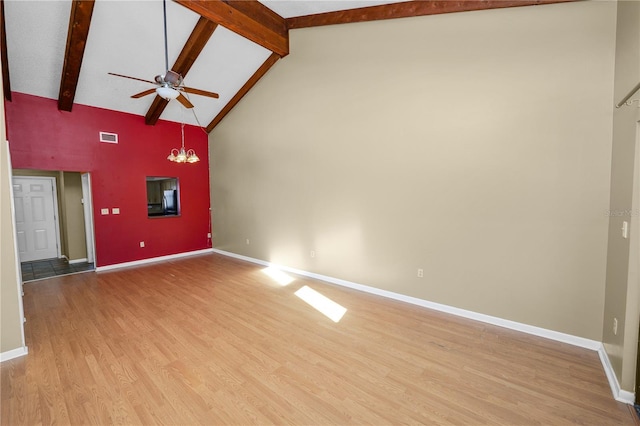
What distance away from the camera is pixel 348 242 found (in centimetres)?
437

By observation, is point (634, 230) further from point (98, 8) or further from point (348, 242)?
point (98, 8)

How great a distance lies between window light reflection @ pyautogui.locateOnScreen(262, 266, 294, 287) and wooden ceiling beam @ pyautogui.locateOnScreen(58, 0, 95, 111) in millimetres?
4455

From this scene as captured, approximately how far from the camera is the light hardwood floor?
1908 mm

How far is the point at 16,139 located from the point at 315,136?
503 cm

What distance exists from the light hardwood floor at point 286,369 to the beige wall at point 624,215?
13.0 inches

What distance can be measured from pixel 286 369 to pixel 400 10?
443 cm

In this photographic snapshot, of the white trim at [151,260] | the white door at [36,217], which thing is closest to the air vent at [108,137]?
the white door at [36,217]

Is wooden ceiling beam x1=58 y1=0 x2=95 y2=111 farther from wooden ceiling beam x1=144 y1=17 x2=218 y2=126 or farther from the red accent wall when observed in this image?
wooden ceiling beam x1=144 y1=17 x2=218 y2=126

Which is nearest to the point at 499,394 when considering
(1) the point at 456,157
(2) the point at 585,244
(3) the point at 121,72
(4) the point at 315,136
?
(2) the point at 585,244

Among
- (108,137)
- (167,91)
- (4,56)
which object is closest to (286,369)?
(167,91)

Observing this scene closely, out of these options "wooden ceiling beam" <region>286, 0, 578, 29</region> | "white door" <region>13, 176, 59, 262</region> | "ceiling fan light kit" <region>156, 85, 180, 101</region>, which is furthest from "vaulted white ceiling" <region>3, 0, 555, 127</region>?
"white door" <region>13, 176, 59, 262</region>

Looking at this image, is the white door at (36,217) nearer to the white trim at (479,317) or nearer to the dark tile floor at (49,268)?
the dark tile floor at (49,268)

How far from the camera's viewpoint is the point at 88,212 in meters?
5.74

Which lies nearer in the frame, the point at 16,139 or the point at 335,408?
the point at 335,408
